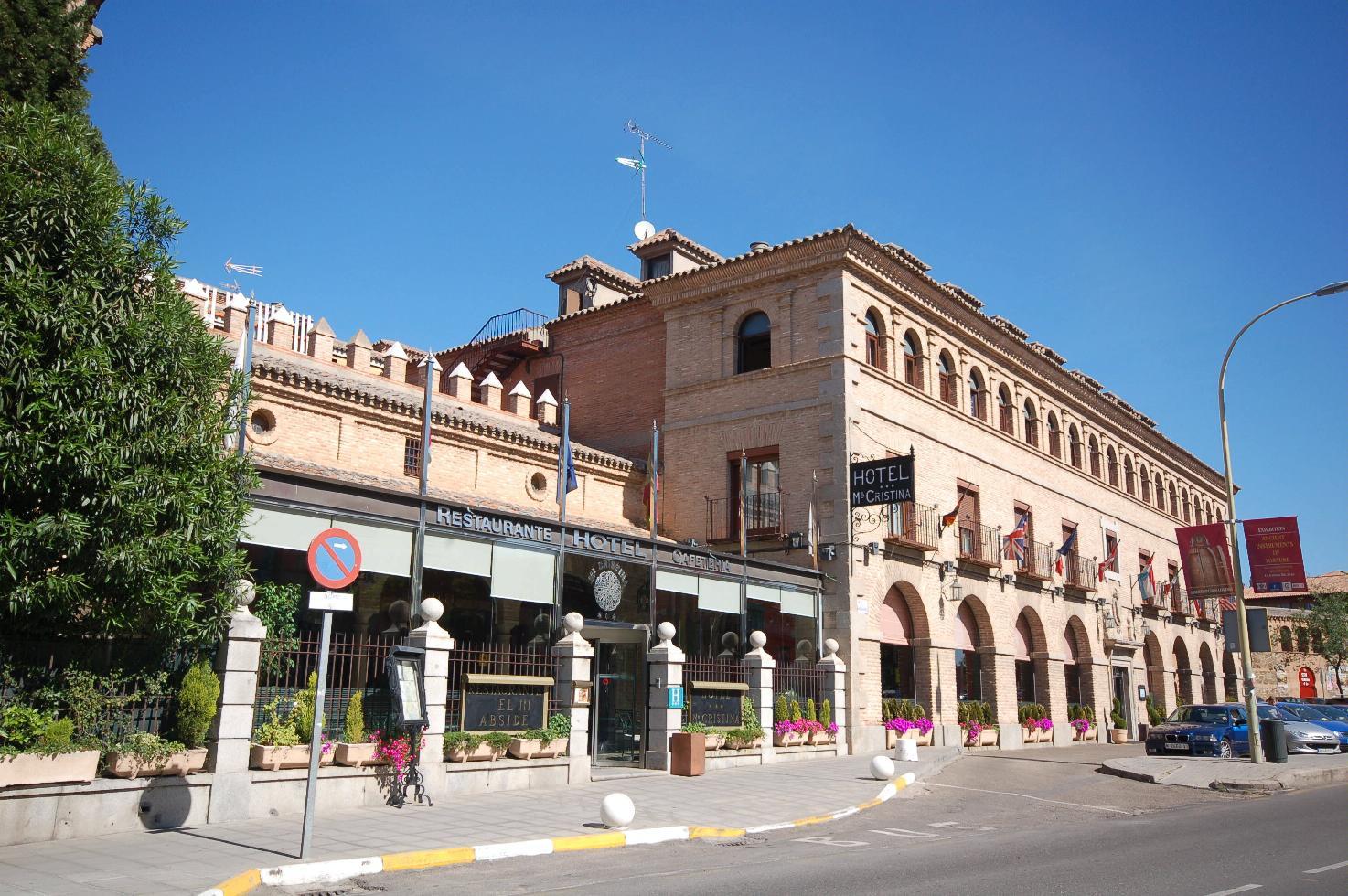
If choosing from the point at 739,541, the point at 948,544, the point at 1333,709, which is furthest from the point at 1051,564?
the point at 739,541

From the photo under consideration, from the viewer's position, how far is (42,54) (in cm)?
1416

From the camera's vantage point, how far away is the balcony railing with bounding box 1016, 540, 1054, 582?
31770mm

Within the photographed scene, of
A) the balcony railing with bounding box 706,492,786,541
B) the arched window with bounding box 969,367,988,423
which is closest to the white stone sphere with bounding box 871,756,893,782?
the balcony railing with bounding box 706,492,786,541

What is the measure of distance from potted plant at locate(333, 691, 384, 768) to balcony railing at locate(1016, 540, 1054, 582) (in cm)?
2243

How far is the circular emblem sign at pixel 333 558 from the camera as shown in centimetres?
1041

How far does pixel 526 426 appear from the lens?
27.5m

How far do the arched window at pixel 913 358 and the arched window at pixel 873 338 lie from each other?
5.02ft

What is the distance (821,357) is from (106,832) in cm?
1888

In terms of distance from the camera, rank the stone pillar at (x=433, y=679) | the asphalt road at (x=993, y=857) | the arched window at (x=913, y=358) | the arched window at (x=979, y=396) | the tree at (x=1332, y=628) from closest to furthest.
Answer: the asphalt road at (x=993, y=857) → the stone pillar at (x=433, y=679) → the arched window at (x=913, y=358) → the arched window at (x=979, y=396) → the tree at (x=1332, y=628)

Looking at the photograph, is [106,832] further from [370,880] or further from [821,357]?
[821,357]

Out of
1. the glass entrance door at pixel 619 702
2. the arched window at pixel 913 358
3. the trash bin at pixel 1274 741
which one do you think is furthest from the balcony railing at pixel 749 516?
the trash bin at pixel 1274 741

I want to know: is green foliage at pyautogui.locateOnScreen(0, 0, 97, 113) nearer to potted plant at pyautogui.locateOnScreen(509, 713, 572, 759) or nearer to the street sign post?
the street sign post

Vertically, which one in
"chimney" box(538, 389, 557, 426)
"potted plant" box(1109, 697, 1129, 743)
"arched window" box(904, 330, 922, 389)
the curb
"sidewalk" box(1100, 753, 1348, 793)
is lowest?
the curb

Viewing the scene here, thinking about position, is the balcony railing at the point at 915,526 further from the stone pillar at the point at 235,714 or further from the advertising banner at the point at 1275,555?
the stone pillar at the point at 235,714
